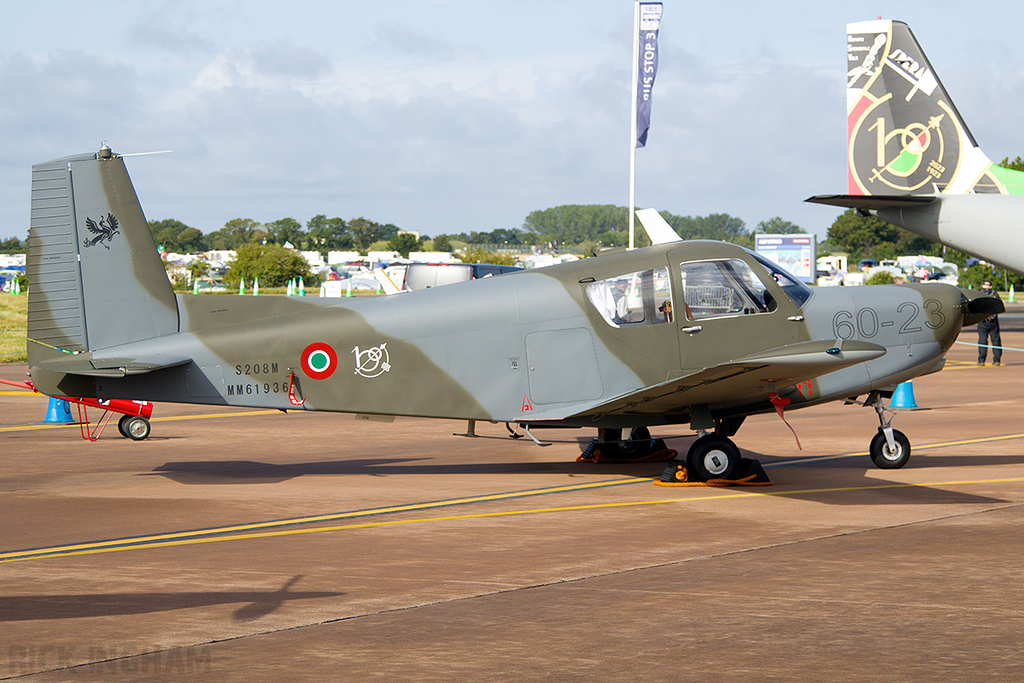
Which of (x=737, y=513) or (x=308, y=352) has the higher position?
(x=308, y=352)

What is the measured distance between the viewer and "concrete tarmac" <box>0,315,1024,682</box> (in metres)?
5.45

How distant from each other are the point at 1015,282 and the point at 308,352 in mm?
92380

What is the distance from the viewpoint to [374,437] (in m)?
15.4

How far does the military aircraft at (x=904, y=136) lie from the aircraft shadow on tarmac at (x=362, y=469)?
58.6ft

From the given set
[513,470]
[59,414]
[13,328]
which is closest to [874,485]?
[513,470]

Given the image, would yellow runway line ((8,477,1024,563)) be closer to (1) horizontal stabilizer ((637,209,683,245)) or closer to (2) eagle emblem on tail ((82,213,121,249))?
(2) eagle emblem on tail ((82,213,121,249))

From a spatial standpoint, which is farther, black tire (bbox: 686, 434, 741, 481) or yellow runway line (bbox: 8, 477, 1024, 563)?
black tire (bbox: 686, 434, 741, 481)

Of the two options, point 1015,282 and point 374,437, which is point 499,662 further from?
point 1015,282

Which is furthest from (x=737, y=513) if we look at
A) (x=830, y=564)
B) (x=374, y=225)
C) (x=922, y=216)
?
(x=374, y=225)

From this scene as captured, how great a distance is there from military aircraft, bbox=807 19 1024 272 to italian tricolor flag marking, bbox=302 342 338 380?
2030cm

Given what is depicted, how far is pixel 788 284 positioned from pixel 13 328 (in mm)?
35763

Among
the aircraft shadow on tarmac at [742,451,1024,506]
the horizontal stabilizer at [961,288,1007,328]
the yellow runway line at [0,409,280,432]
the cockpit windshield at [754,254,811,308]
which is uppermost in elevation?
the cockpit windshield at [754,254,811,308]

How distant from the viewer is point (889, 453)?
39.3 ft

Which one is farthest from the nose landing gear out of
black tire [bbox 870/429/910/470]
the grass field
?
the grass field
